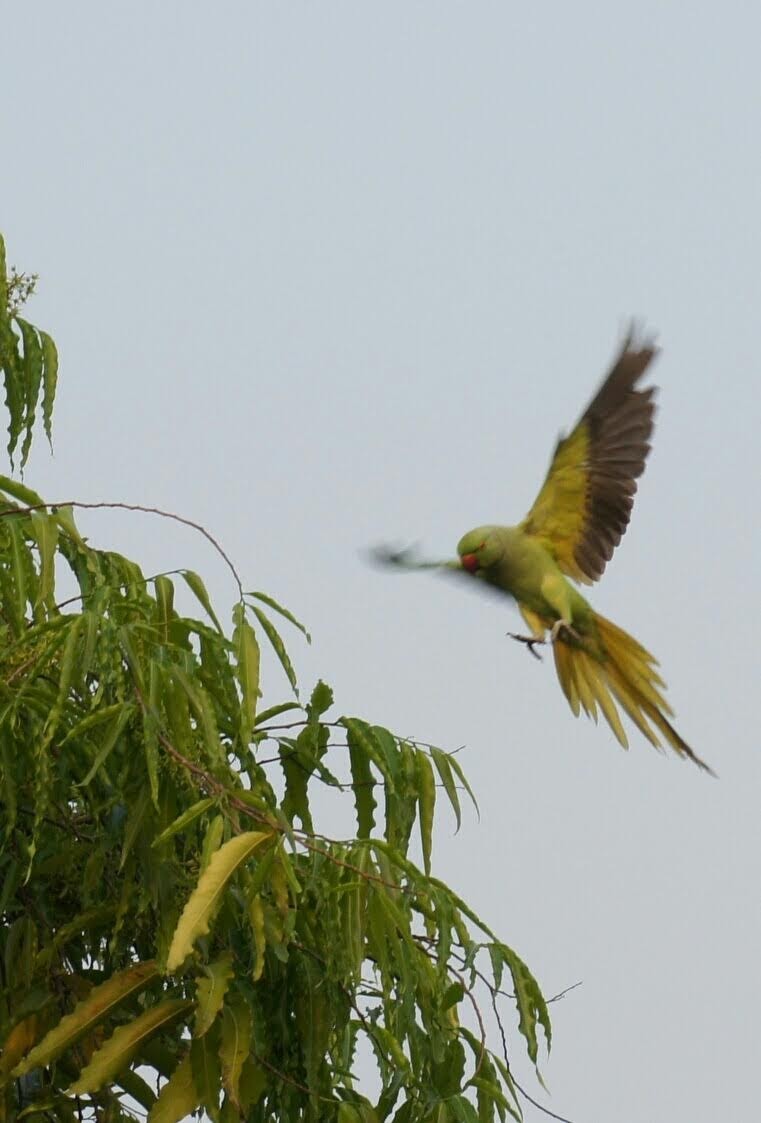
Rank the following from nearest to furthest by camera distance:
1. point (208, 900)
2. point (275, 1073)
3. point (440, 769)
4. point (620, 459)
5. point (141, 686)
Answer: point (208, 900) → point (141, 686) → point (275, 1073) → point (440, 769) → point (620, 459)

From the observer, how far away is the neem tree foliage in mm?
2592

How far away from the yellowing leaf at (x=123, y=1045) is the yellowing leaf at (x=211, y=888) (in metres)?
0.32

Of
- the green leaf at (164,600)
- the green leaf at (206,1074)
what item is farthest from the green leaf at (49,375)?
the green leaf at (206,1074)

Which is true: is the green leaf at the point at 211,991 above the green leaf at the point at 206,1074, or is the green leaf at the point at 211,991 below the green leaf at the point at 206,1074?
above

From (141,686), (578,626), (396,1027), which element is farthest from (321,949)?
(578,626)

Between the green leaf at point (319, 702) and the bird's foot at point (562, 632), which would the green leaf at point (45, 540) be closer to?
the green leaf at point (319, 702)

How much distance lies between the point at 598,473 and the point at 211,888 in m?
1.66

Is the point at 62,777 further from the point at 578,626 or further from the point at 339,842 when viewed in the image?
the point at 578,626

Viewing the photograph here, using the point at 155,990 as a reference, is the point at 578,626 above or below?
above

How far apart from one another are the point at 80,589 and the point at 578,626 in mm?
1276

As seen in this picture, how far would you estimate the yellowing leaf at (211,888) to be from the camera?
7.68 ft

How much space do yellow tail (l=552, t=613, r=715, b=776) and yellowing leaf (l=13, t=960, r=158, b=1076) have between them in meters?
1.37

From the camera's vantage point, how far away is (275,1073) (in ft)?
9.13

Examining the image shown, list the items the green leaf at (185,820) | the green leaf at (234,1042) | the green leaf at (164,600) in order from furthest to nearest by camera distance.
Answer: the green leaf at (164,600) < the green leaf at (234,1042) < the green leaf at (185,820)
